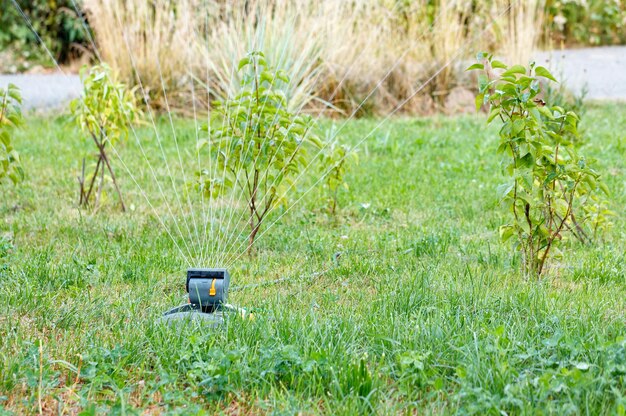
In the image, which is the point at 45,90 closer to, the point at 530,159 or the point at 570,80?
the point at 570,80

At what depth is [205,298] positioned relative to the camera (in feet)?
9.25

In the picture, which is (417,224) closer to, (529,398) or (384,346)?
(384,346)

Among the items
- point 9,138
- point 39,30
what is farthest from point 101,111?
point 39,30

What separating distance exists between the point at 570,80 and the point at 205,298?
24.7 feet

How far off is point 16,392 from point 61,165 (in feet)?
12.5

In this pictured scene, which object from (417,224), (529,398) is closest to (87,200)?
(417,224)

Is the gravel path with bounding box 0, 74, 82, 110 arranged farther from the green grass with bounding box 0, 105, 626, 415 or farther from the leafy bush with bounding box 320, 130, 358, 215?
the leafy bush with bounding box 320, 130, 358, 215

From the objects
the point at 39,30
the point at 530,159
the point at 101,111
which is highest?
the point at 39,30

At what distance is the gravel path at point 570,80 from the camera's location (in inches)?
331

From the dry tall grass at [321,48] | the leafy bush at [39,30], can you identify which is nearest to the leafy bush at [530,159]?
the dry tall grass at [321,48]

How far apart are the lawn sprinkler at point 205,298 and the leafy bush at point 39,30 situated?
31.1 ft

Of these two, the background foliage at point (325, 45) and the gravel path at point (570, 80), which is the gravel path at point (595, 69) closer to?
the gravel path at point (570, 80)

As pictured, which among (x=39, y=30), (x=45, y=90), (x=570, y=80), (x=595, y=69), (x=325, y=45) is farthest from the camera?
(x=39, y=30)

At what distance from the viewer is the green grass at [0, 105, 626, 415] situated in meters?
2.31
